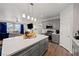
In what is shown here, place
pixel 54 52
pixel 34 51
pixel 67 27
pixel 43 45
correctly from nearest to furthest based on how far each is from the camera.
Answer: pixel 34 51 < pixel 54 52 < pixel 43 45 < pixel 67 27

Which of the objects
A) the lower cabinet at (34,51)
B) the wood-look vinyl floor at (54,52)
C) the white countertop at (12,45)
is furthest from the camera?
the wood-look vinyl floor at (54,52)

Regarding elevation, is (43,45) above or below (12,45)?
below

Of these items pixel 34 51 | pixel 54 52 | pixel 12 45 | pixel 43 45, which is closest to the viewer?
pixel 12 45

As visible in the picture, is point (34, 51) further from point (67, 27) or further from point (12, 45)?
point (67, 27)

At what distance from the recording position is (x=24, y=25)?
265cm

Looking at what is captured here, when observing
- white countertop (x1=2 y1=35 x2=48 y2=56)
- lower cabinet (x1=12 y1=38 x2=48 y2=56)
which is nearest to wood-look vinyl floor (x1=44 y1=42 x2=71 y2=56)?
lower cabinet (x1=12 y1=38 x2=48 y2=56)

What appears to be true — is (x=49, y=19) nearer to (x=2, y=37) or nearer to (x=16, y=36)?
(x=16, y=36)

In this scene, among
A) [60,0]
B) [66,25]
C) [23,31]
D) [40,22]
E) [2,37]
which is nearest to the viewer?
[60,0]

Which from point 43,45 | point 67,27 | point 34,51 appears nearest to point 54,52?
point 34,51

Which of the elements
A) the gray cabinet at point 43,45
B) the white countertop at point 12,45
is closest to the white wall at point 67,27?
the gray cabinet at point 43,45

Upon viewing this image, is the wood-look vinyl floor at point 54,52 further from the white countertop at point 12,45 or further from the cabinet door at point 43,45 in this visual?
the white countertop at point 12,45

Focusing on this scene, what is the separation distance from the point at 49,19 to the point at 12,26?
2.86 ft

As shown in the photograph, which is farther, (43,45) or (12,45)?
(43,45)

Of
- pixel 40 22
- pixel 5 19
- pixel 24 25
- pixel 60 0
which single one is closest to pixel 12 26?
pixel 5 19
